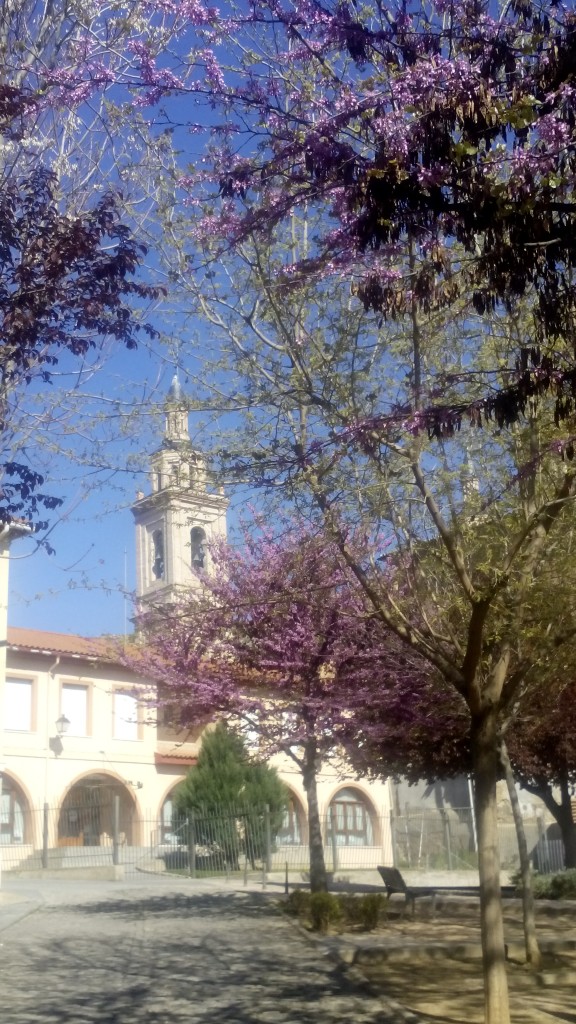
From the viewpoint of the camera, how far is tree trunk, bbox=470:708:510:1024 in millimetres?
7648

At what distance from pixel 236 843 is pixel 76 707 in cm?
1383

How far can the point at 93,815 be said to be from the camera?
30.5 meters

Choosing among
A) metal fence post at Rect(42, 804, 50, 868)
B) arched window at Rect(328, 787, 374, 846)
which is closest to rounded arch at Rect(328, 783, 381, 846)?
arched window at Rect(328, 787, 374, 846)

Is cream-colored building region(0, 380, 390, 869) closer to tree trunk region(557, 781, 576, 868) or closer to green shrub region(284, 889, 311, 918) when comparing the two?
tree trunk region(557, 781, 576, 868)

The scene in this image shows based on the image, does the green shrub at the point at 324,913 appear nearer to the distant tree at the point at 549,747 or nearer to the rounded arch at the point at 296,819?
the distant tree at the point at 549,747

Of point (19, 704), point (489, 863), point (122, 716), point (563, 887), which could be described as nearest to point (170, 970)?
point (489, 863)

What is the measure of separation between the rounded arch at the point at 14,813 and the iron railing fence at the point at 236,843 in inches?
2.0

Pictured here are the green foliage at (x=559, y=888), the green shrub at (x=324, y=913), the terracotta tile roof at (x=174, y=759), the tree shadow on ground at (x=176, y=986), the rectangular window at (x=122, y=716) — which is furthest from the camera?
the terracotta tile roof at (x=174, y=759)

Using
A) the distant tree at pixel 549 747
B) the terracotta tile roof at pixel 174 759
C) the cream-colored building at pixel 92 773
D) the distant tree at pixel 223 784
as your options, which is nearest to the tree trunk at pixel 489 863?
the distant tree at pixel 549 747

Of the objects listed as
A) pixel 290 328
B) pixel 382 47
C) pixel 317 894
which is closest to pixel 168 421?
pixel 290 328

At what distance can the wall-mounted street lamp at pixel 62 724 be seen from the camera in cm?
3353

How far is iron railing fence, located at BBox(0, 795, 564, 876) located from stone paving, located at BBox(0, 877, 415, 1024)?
5.05 metres

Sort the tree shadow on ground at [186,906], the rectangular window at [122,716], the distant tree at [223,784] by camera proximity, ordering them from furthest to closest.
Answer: the rectangular window at [122,716] → the distant tree at [223,784] → the tree shadow on ground at [186,906]

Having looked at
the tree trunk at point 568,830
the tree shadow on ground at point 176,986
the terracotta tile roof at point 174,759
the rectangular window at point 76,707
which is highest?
the rectangular window at point 76,707
